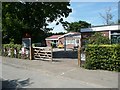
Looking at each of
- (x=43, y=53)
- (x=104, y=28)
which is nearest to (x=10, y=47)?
(x=43, y=53)

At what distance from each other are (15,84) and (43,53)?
368 inches

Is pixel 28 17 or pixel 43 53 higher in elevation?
pixel 28 17

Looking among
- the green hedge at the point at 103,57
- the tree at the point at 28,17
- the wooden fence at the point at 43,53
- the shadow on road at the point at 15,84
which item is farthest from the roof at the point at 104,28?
the shadow on road at the point at 15,84

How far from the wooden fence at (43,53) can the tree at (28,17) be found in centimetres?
693

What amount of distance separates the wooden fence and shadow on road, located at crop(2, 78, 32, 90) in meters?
7.74

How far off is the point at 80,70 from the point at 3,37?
16.9 m

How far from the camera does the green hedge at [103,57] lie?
13.7 meters

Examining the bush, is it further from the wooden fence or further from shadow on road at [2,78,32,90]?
shadow on road at [2,78,32,90]

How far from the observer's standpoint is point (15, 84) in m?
11.0

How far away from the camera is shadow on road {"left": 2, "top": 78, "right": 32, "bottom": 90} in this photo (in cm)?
1026

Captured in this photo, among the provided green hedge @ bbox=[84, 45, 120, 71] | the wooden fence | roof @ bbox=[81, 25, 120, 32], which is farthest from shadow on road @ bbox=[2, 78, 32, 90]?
roof @ bbox=[81, 25, 120, 32]

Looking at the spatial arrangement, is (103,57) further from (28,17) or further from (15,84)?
(28,17)

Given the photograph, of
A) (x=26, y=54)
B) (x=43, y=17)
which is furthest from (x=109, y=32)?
(x=26, y=54)

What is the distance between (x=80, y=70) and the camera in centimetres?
1420
